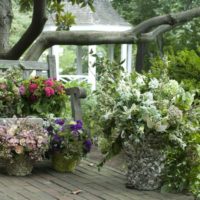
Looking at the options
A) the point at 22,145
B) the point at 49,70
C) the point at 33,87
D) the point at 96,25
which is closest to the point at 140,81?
the point at 22,145

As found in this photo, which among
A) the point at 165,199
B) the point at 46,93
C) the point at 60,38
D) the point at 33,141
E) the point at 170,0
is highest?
the point at 170,0

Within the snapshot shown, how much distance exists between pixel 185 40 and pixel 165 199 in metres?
14.1

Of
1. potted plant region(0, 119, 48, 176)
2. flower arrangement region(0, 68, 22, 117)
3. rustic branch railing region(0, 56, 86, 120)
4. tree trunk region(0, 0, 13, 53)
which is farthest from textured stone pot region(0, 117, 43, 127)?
tree trunk region(0, 0, 13, 53)

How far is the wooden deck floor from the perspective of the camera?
452 cm

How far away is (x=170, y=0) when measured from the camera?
18.2 metres

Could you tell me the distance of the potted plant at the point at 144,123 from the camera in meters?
4.62

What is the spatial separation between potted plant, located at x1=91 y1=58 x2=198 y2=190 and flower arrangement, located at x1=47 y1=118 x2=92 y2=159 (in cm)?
54

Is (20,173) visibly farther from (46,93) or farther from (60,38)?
(60,38)

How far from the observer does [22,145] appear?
520 centimetres

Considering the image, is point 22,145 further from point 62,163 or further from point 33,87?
point 33,87

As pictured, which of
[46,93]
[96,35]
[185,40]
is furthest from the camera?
[185,40]

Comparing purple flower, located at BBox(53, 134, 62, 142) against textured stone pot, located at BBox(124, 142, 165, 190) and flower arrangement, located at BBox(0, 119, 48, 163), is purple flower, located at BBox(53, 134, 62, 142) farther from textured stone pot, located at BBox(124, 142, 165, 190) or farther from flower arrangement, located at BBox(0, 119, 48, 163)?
textured stone pot, located at BBox(124, 142, 165, 190)

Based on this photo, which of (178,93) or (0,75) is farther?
(0,75)

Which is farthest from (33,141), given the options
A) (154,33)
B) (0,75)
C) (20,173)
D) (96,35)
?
(154,33)
